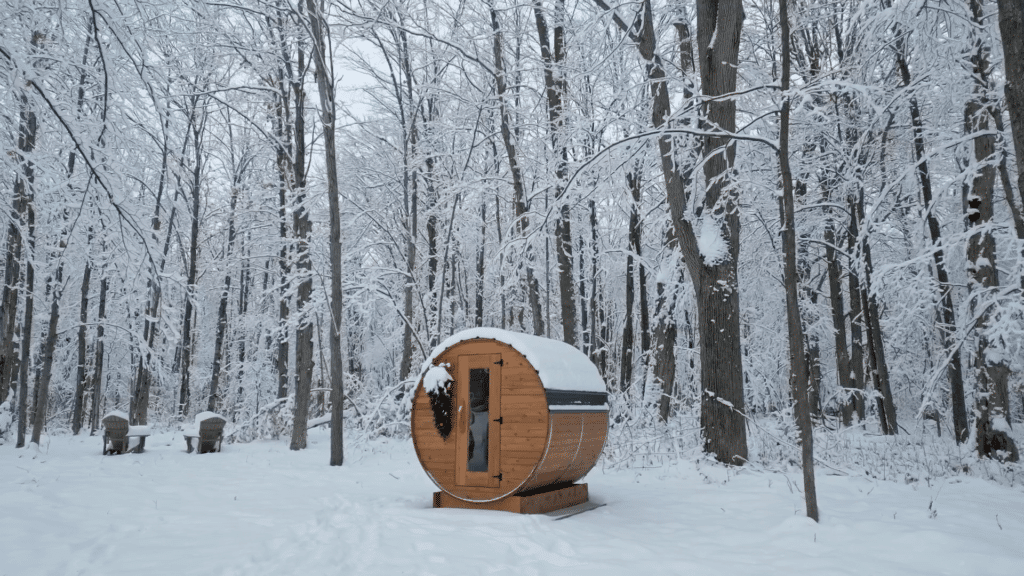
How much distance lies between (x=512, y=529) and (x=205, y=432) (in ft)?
36.5

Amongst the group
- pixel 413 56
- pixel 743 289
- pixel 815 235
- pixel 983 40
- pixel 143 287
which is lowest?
pixel 143 287

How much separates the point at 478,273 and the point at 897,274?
15.9 metres

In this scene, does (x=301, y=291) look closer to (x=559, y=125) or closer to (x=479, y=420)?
(x=559, y=125)

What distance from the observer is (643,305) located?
18.1 m

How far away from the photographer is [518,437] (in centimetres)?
689

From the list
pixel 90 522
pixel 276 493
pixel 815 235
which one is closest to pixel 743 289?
pixel 815 235

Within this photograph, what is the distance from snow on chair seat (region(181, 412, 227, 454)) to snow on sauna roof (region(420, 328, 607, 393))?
9.47 metres

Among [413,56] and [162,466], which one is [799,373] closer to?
[162,466]

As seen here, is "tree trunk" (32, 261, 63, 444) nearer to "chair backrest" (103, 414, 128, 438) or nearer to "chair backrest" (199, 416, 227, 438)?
"chair backrest" (103, 414, 128, 438)

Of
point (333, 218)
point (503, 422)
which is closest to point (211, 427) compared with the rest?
point (333, 218)

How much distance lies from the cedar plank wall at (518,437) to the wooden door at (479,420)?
2.7 inches

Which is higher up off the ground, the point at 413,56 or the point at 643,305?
the point at 413,56

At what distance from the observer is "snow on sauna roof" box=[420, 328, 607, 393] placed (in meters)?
6.95

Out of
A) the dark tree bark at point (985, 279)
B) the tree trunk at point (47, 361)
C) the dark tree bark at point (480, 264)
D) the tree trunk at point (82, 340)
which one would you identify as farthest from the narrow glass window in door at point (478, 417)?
the dark tree bark at point (480, 264)
